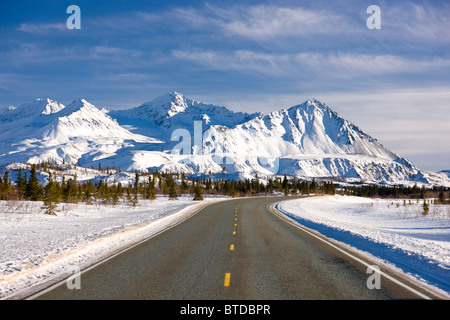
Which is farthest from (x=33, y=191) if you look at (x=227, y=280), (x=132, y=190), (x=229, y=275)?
(x=132, y=190)

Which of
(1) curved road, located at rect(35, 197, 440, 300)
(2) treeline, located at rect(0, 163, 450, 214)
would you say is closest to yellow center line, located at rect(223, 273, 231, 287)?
(1) curved road, located at rect(35, 197, 440, 300)

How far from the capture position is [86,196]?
55281 mm

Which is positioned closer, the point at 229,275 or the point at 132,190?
the point at 229,275

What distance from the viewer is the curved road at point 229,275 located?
714 cm

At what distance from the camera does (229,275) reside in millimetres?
8664

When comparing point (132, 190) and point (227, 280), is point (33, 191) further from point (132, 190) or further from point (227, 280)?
point (132, 190)

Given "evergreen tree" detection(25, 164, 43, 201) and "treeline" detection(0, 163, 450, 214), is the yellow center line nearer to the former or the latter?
"treeline" detection(0, 163, 450, 214)

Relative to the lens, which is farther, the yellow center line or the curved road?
the yellow center line

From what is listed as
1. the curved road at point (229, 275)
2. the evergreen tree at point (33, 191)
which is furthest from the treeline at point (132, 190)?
the curved road at point (229, 275)

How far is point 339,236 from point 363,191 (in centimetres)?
18777

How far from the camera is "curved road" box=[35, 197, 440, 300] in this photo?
23.4 ft

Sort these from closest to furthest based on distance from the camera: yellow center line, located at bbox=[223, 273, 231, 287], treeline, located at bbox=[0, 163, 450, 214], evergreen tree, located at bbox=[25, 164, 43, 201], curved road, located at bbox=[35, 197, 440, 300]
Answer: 1. curved road, located at bbox=[35, 197, 440, 300]
2. yellow center line, located at bbox=[223, 273, 231, 287]
3. treeline, located at bbox=[0, 163, 450, 214]
4. evergreen tree, located at bbox=[25, 164, 43, 201]
